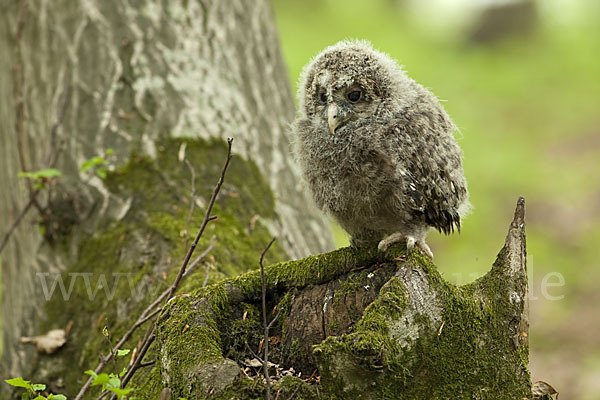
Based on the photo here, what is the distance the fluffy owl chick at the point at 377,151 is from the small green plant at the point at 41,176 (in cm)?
140

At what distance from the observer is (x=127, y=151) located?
3.99m

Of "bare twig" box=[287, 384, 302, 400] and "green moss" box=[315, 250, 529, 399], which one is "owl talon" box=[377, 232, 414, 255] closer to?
"green moss" box=[315, 250, 529, 399]

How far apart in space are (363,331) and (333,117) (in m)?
1.10

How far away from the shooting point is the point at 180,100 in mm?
4188

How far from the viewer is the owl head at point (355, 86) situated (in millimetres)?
2867

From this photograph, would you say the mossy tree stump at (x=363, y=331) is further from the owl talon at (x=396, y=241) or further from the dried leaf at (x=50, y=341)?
the dried leaf at (x=50, y=341)

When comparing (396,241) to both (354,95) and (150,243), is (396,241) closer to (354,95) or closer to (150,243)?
(354,95)

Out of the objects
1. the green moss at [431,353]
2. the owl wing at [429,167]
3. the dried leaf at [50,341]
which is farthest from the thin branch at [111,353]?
the owl wing at [429,167]

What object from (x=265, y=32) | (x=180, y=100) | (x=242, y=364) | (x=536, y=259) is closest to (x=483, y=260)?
(x=536, y=259)

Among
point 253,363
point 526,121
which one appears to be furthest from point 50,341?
point 526,121

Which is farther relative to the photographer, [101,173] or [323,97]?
[101,173]

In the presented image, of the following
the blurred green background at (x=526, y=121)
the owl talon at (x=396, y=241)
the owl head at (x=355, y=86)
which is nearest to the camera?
the owl talon at (x=396, y=241)

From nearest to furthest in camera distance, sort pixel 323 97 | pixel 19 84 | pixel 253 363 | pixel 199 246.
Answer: pixel 253 363 < pixel 323 97 < pixel 199 246 < pixel 19 84

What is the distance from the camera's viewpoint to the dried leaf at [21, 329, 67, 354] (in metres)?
3.35
